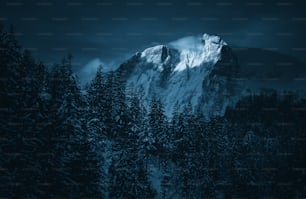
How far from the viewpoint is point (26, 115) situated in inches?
800

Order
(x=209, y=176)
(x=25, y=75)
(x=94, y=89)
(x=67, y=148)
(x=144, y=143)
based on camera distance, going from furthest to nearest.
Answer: (x=209, y=176) → (x=144, y=143) → (x=94, y=89) → (x=67, y=148) → (x=25, y=75)

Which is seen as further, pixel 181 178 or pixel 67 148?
pixel 181 178

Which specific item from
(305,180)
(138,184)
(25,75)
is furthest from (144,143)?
(305,180)

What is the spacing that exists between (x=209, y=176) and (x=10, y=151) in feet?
76.5

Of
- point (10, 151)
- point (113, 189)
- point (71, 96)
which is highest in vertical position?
point (71, 96)

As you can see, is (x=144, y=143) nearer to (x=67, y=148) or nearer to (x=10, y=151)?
(x=67, y=148)

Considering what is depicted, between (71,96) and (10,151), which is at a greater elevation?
(71,96)

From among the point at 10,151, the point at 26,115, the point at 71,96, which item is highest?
the point at 71,96

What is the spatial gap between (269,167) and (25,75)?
29.6 m

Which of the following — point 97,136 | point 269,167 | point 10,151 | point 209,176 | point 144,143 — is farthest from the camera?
point 269,167

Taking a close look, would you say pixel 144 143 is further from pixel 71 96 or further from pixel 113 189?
pixel 71 96

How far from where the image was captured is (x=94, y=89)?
31031 mm

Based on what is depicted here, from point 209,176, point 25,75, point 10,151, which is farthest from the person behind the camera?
point 209,176

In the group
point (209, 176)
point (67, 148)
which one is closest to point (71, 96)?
point (67, 148)
